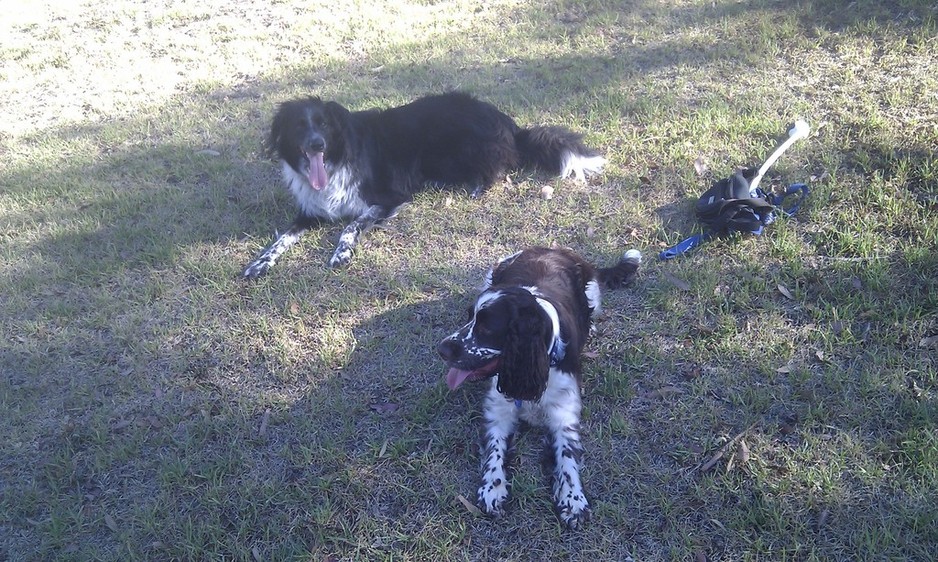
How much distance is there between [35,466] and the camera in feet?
12.1

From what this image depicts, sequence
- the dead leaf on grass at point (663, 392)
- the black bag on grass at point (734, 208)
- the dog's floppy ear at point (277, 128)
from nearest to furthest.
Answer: the dead leaf on grass at point (663, 392) < the black bag on grass at point (734, 208) < the dog's floppy ear at point (277, 128)

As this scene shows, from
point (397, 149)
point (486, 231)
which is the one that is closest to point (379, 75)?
point (397, 149)

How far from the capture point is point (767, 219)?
463 cm

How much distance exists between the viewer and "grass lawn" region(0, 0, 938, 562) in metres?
3.20

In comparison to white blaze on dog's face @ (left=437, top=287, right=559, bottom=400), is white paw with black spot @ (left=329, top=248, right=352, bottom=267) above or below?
below

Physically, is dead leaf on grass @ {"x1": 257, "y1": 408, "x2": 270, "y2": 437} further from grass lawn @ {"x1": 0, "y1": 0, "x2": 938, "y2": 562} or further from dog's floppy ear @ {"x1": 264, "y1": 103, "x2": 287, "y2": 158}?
dog's floppy ear @ {"x1": 264, "y1": 103, "x2": 287, "y2": 158}

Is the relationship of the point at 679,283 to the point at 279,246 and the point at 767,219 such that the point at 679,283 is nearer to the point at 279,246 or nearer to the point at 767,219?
the point at 767,219

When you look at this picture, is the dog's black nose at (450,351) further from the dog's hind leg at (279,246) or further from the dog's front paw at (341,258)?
the dog's hind leg at (279,246)

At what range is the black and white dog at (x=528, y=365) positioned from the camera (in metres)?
→ 3.17

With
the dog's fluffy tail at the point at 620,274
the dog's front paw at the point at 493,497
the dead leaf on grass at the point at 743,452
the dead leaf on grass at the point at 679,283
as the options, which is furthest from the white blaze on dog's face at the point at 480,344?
the dead leaf on grass at the point at 679,283

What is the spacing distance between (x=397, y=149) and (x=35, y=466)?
3.42 meters

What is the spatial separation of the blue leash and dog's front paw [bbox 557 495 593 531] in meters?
2.02

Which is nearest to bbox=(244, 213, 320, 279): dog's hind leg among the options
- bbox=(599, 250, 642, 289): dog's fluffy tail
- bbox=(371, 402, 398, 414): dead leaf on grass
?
bbox=(371, 402, 398, 414): dead leaf on grass

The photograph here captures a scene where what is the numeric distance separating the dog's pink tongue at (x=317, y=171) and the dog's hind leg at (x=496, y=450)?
2.54 meters
